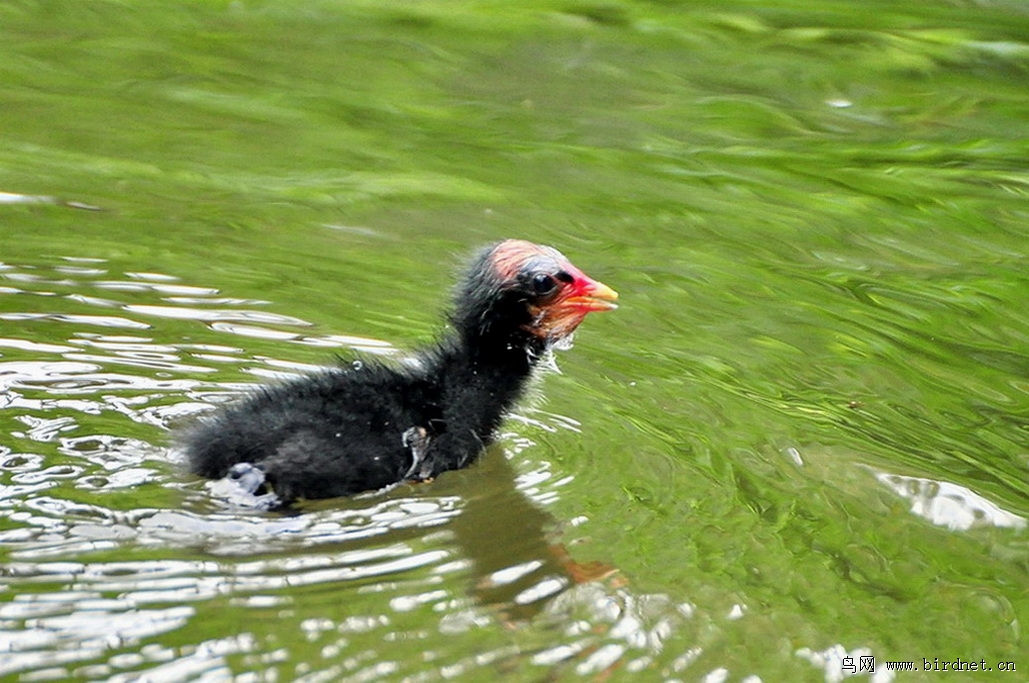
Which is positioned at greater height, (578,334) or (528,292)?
(528,292)

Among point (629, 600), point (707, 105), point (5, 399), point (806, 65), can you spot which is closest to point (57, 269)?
point (5, 399)

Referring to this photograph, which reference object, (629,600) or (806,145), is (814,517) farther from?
(806,145)

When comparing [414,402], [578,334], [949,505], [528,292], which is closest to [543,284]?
[528,292]

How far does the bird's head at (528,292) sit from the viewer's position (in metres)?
6.38

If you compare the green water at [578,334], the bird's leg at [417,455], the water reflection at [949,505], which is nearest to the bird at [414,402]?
the bird's leg at [417,455]

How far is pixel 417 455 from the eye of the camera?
6.00m

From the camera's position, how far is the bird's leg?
235 inches

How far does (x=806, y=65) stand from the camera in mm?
10711

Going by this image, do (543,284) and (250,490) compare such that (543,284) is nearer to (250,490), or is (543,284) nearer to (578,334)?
(578,334)

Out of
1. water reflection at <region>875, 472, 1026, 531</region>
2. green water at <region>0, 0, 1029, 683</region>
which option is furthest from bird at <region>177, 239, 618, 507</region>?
water reflection at <region>875, 472, 1026, 531</region>

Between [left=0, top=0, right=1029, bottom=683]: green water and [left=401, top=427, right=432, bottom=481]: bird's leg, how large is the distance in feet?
0.37

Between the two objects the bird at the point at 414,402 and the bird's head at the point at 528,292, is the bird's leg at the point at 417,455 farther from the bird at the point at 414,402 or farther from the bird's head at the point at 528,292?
A: the bird's head at the point at 528,292

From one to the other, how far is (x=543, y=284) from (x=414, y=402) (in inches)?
27.7

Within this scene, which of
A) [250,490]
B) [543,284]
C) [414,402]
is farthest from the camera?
[543,284]
